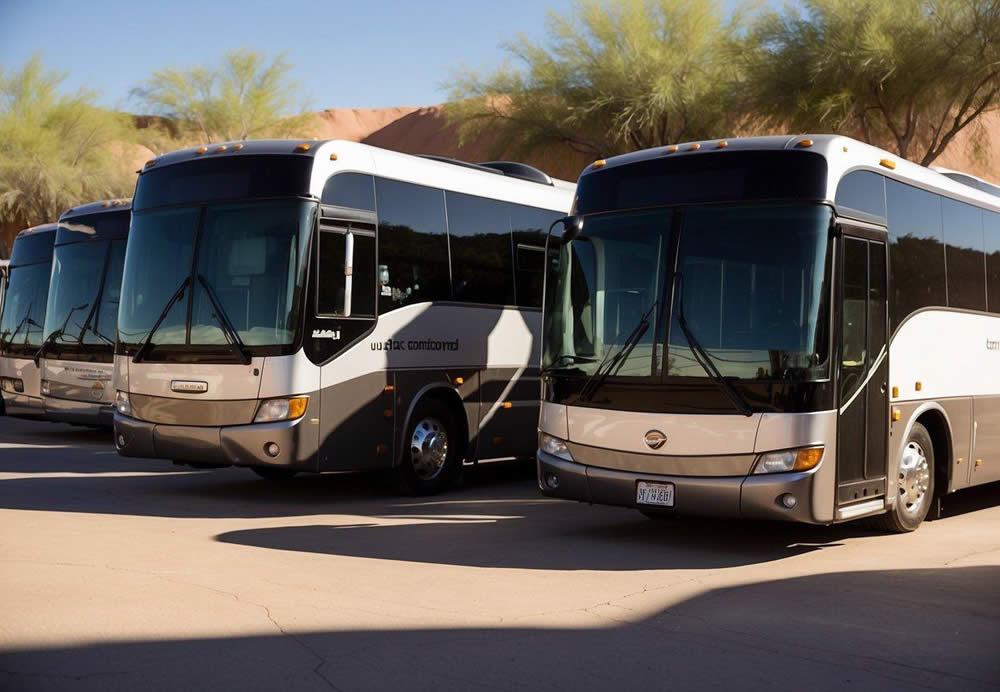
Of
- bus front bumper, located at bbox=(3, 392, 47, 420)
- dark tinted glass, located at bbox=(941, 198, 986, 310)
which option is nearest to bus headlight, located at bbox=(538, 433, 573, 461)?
dark tinted glass, located at bbox=(941, 198, 986, 310)

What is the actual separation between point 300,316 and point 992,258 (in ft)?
22.8

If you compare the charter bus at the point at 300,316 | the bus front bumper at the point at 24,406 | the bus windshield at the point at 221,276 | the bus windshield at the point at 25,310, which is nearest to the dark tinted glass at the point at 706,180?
the charter bus at the point at 300,316

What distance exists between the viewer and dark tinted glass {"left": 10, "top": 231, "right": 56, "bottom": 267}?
20453 mm

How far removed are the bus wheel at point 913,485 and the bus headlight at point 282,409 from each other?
5.29 metres

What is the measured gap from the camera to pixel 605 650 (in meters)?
6.59

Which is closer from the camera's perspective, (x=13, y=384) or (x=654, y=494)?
(x=654, y=494)

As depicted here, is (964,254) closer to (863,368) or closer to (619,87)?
(863,368)

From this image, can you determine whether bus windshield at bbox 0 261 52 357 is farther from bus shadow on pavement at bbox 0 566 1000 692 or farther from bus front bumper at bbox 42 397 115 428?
bus shadow on pavement at bbox 0 566 1000 692

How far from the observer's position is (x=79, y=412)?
18547 mm

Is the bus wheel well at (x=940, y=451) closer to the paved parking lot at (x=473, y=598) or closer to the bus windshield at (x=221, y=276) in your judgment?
the paved parking lot at (x=473, y=598)

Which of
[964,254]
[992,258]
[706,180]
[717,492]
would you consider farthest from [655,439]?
[992,258]

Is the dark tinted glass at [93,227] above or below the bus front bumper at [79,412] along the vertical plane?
above

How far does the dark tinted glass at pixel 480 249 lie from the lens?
14.1 metres

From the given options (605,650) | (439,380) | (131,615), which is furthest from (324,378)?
(605,650)
